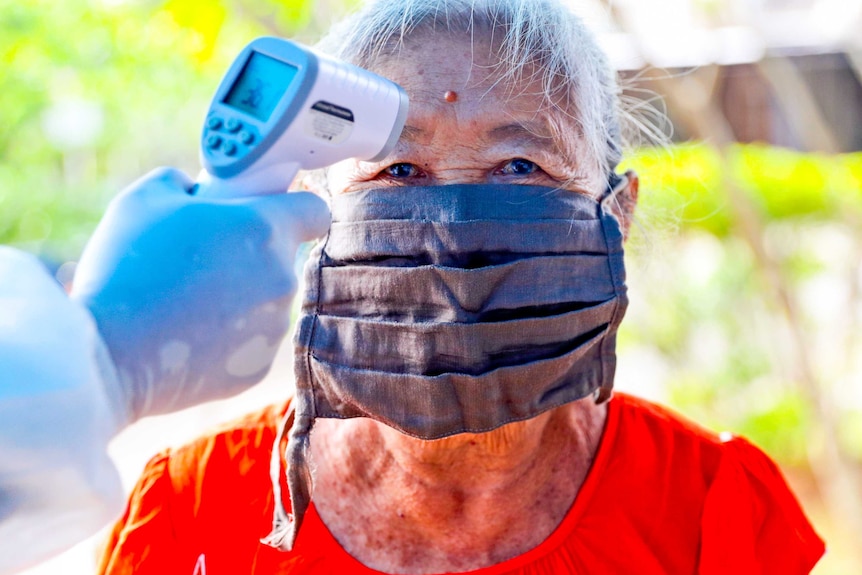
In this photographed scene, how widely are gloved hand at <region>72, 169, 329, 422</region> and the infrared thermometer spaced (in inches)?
2.4

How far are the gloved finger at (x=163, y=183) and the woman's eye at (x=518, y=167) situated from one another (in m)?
0.76

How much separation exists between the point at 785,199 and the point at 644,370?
6.86 feet

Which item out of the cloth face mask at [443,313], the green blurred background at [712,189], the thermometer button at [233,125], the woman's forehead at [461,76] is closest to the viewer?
the thermometer button at [233,125]

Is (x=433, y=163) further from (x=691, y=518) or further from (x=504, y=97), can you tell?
(x=691, y=518)

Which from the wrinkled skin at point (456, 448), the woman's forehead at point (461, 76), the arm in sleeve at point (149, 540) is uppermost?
the woman's forehead at point (461, 76)

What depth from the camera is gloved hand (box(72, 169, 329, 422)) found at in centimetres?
91

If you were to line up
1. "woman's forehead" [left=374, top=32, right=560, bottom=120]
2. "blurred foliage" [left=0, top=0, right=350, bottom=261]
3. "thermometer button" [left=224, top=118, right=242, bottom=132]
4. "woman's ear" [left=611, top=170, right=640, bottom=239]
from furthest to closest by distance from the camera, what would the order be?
"blurred foliage" [left=0, top=0, right=350, bottom=261], "woman's ear" [left=611, top=170, right=640, bottom=239], "woman's forehead" [left=374, top=32, right=560, bottom=120], "thermometer button" [left=224, top=118, right=242, bottom=132]

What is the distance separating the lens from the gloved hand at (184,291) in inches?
35.8

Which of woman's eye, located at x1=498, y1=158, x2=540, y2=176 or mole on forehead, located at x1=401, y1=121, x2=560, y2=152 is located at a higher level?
mole on forehead, located at x1=401, y1=121, x2=560, y2=152

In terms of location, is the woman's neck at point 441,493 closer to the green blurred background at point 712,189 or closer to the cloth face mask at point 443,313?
the cloth face mask at point 443,313

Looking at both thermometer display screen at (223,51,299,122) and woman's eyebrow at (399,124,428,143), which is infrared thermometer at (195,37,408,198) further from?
woman's eyebrow at (399,124,428,143)

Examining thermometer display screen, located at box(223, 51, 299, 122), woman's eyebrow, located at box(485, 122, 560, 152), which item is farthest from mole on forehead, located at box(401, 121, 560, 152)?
thermometer display screen, located at box(223, 51, 299, 122)

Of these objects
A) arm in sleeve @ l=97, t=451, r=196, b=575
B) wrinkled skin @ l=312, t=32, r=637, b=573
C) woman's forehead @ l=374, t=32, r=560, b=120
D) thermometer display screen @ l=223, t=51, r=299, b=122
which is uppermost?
woman's forehead @ l=374, t=32, r=560, b=120

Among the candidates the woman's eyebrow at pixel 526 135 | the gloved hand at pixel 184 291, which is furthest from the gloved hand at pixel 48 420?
the woman's eyebrow at pixel 526 135
